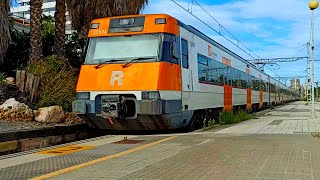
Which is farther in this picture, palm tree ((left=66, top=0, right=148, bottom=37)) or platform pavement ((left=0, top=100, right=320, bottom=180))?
Result: palm tree ((left=66, top=0, right=148, bottom=37))

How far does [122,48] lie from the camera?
13.6m

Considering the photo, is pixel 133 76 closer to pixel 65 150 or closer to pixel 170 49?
pixel 170 49

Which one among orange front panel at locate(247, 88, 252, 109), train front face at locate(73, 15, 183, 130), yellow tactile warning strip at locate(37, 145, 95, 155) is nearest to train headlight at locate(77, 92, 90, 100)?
train front face at locate(73, 15, 183, 130)

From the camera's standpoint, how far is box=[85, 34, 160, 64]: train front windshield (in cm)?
1326

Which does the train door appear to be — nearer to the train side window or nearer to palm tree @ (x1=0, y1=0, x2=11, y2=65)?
the train side window

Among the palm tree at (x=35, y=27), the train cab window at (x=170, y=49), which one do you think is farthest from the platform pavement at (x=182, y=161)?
the palm tree at (x=35, y=27)

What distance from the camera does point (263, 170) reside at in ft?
24.5

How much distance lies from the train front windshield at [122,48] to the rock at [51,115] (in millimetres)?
2113

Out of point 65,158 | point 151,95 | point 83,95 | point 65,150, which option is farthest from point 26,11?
point 65,158

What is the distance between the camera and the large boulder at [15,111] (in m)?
13.9

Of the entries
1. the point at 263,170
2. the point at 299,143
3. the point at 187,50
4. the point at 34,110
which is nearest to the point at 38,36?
the point at 34,110

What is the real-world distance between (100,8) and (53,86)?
681cm

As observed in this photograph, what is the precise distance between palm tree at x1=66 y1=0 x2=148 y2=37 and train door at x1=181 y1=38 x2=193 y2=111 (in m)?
8.06

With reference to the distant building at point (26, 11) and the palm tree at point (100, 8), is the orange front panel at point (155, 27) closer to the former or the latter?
the distant building at point (26, 11)
